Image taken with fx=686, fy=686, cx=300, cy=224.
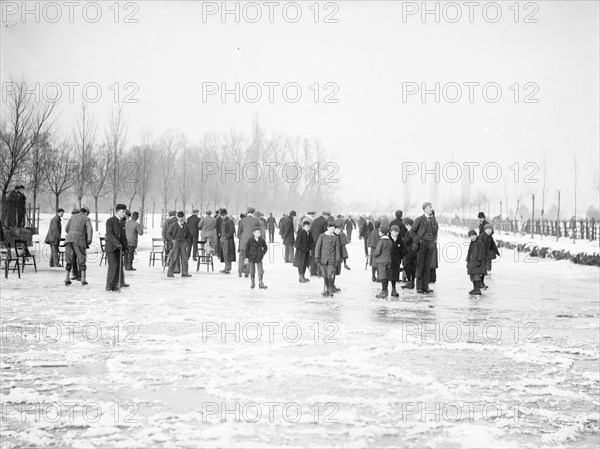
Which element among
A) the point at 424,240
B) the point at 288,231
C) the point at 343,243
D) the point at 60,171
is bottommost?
the point at 343,243

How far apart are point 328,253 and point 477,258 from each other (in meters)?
3.09

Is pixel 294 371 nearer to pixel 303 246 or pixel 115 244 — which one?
pixel 115 244

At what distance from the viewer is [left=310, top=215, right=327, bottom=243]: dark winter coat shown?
18.4 meters

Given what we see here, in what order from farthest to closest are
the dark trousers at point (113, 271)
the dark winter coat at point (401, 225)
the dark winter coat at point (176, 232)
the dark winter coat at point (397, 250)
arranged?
the dark winter coat at point (176, 232), the dark winter coat at point (401, 225), the dark trousers at point (113, 271), the dark winter coat at point (397, 250)

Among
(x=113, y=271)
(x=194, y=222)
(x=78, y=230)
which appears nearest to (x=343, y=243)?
(x=194, y=222)

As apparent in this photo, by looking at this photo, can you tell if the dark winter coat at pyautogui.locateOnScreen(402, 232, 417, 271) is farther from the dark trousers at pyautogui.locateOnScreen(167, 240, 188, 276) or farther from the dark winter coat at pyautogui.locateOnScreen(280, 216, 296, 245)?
the dark winter coat at pyautogui.locateOnScreen(280, 216, 296, 245)

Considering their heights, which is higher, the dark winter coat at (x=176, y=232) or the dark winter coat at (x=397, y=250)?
the dark winter coat at (x=176, y=232)

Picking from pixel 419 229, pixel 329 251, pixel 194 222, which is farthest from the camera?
pixel 194 222

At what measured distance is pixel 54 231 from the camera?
1853 centimetres

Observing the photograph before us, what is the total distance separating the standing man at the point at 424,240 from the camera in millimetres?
14602

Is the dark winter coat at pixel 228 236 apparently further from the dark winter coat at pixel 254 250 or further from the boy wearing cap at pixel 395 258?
the boy wearing cap at pixel 395 258

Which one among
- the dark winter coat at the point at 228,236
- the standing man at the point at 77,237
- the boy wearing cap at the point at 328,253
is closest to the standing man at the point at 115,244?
the standing man at the point at 77,237

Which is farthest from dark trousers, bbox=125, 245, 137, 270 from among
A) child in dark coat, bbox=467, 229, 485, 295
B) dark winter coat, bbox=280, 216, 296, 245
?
child in dark coat, bbox=467, 229, 485, 295

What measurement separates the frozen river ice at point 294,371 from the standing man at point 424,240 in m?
1.38
